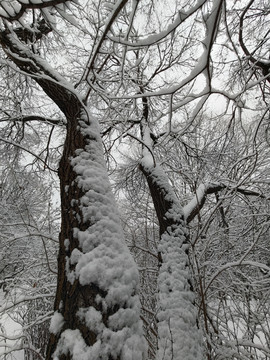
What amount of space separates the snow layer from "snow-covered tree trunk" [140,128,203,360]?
0.67 m

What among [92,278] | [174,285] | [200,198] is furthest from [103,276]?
[200,198]

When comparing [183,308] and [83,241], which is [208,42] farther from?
[183,308]

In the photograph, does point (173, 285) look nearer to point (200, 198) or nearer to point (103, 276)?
point (200, 198)

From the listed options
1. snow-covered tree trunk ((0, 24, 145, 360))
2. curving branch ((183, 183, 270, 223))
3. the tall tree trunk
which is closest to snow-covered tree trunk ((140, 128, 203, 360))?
the tall tree trunk

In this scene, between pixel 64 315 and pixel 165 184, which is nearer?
pixel 64 315

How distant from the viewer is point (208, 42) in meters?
1.27

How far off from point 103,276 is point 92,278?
0.18 ft

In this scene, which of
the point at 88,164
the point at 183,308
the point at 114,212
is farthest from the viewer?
the point at 183,308

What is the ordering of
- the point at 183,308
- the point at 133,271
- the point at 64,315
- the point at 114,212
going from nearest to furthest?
the point at 64,315
the point at 133,271
the point at 114,212
the point at 183,308

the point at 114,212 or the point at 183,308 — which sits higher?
the point at 114,212

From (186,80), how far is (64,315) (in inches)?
56.3

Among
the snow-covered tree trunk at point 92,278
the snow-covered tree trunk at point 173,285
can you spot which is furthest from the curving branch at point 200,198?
the snow-covered tree trunk at point 92,278

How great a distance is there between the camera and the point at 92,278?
1240mm

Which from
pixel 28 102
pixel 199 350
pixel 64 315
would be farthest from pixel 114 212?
pixel 28 102
